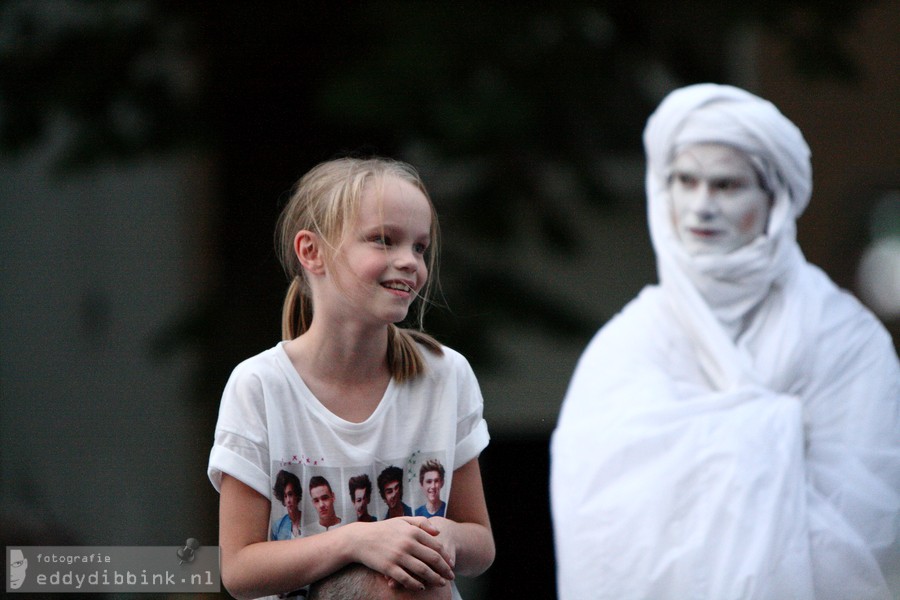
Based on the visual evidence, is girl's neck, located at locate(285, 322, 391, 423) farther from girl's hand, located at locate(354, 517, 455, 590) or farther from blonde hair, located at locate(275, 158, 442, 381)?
girl's hand, located at locate(354, 517, 455, 590)

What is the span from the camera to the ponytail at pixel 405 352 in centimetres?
130

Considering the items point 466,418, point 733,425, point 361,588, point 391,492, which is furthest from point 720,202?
point 361,588

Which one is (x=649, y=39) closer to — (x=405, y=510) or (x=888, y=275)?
(x=888, y=275)

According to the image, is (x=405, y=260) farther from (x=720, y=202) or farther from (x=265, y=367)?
(x=720, y=202)

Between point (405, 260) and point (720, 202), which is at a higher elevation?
point (720, 202)

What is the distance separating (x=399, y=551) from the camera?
3.92 ft

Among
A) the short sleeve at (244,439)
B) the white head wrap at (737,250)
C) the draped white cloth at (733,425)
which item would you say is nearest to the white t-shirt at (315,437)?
the short sleeve at (244,439)

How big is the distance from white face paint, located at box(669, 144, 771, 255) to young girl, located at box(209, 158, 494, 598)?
2.68 ft

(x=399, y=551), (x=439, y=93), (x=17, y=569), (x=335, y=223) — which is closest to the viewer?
(x=399, y=551)

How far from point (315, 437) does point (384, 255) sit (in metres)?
0.20

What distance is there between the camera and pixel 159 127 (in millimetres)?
2320

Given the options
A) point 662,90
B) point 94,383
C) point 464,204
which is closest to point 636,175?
point 662,90

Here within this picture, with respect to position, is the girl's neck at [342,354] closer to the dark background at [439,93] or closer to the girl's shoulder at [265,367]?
the girl's shoulder at [265,367]

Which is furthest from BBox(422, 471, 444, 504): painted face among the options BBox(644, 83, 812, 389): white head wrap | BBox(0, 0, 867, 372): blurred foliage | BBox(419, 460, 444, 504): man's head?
BBox(0, 0, 867, 372): blurred foliage
